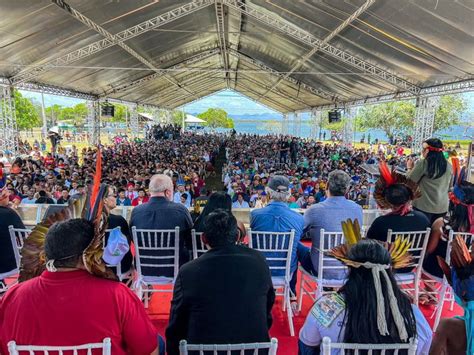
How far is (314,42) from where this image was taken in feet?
38.1

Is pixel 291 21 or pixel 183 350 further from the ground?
pixel 291 21

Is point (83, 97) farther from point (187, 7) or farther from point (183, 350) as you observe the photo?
point (183, 350)

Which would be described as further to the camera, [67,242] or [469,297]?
[469,297]

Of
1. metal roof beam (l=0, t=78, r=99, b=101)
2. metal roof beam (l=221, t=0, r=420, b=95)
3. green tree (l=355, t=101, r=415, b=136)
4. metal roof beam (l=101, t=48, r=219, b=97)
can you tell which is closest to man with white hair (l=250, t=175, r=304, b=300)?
metal roof beam (l=221, t=0, r=420, b=95)

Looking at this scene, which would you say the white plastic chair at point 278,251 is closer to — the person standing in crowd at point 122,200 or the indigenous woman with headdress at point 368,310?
the indigenous woman with headdress at point 368,310

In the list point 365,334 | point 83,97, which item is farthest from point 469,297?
point 83,97

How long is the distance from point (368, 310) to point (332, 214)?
157 centimetres

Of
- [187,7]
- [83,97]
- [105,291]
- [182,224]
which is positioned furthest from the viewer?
[83,97]

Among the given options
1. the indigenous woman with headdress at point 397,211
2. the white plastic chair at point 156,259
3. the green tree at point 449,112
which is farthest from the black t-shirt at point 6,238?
the green tree at point 449,112

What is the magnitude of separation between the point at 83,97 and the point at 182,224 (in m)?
18.1

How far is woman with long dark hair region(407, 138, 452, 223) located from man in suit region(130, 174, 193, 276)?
7.89 ft

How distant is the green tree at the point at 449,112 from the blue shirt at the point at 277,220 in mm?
42462

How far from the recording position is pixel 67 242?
4.60 ft

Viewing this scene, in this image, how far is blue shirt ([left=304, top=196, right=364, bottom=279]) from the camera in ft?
9.63
